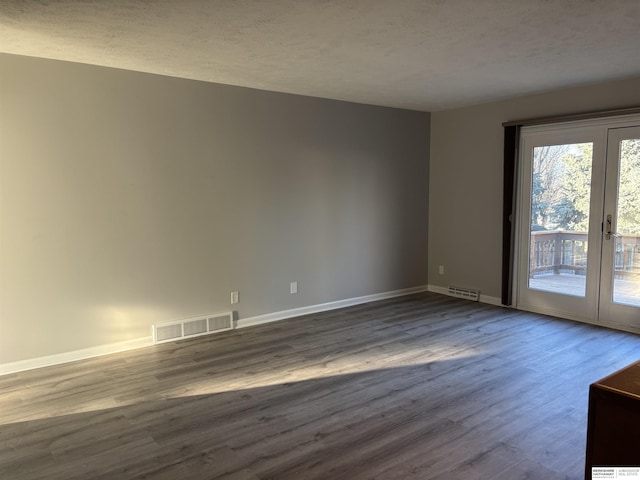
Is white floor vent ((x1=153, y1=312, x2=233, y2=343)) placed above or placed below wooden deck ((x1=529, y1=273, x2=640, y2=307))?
below

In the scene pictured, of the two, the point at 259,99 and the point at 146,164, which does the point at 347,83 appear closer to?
the point at 259,99

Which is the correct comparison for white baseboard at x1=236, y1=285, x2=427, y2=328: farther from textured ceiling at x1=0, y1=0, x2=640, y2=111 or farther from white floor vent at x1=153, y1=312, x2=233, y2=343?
textured ceiling at x1=0, y1=0, x2=640, y2=111

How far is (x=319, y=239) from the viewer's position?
545cm

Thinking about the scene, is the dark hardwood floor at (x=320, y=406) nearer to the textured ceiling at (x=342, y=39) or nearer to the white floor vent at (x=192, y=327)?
the white floor vent at (x=192, y=327)

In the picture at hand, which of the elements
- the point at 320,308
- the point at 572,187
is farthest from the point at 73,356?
the point at 572,187

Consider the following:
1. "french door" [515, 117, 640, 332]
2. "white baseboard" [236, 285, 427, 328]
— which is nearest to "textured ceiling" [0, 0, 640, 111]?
"french door" [515, 117, 640, 332]

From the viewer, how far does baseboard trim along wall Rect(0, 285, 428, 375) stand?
3717 mm

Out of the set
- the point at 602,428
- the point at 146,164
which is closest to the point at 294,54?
the point at 146,164

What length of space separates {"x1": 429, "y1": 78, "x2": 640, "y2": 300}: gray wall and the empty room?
34 mm

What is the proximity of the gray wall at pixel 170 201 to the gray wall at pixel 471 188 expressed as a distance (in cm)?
72

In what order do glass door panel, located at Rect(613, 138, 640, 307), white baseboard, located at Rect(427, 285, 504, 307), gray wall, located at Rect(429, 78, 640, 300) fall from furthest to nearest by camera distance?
white baseboard, located at Rect(427, 285, 504, 307) < gray wall, located at Rect(429, 78, 640, 300) < glass door panel, located at Rect(613, 138, 640, 307)

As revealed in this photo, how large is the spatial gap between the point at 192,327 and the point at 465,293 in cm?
363

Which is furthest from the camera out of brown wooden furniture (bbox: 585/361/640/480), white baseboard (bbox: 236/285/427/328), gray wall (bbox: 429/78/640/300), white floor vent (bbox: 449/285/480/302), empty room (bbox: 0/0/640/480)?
white floor vent (bbox: 449/285/480/302)

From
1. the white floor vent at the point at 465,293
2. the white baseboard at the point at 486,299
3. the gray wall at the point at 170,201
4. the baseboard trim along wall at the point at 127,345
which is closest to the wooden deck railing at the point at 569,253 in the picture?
the white baseboard at the point at 486,299
